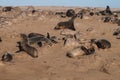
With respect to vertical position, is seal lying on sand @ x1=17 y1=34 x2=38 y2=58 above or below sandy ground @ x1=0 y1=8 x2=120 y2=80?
above

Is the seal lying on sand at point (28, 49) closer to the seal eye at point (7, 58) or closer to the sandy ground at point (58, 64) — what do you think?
the sandy ground at point (58, 64)

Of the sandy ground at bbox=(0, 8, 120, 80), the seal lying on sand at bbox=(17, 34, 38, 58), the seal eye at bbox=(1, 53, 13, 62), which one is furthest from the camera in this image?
the seal lying on sand at bbox=(17, 34, 38, 58)

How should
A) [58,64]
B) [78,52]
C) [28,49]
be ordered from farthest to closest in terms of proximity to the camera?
[28,49] → [78,52] → [58,64]

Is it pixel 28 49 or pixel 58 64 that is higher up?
pixel 28 49

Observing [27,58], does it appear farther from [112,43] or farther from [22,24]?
[22,24]

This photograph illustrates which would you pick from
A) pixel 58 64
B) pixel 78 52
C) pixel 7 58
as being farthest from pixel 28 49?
pixel 78 52

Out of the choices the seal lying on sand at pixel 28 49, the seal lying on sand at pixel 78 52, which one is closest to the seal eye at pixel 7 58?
the seal lying on sand at pixel 28 49

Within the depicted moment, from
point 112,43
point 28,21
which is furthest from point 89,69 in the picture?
point 28,21

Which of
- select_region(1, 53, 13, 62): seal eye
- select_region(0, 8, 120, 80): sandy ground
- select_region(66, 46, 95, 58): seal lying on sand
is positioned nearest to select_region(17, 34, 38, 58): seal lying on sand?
select_region(0, 8, 120, 80): sandy ground

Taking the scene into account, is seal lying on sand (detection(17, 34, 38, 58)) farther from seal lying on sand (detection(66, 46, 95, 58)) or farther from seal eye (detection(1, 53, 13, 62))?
seal lying on sand (detection(66, 46, 95, 58))

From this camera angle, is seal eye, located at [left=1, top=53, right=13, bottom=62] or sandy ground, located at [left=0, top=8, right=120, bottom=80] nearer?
sandy ground, located at [left=0, top=8, right=120, bottom=80]

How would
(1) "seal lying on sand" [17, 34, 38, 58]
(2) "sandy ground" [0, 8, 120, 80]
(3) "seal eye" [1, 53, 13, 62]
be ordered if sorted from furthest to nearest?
(1) "seal lying on sand" [17, 34, 38, 58]
(3) "seal eye" [1, 53, 13, 62]
(2) "sandy ground" [0, 8, 120, 80]

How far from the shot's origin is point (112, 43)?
1061 centimetres

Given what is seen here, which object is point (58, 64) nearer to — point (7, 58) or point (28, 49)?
point (28, 49)
